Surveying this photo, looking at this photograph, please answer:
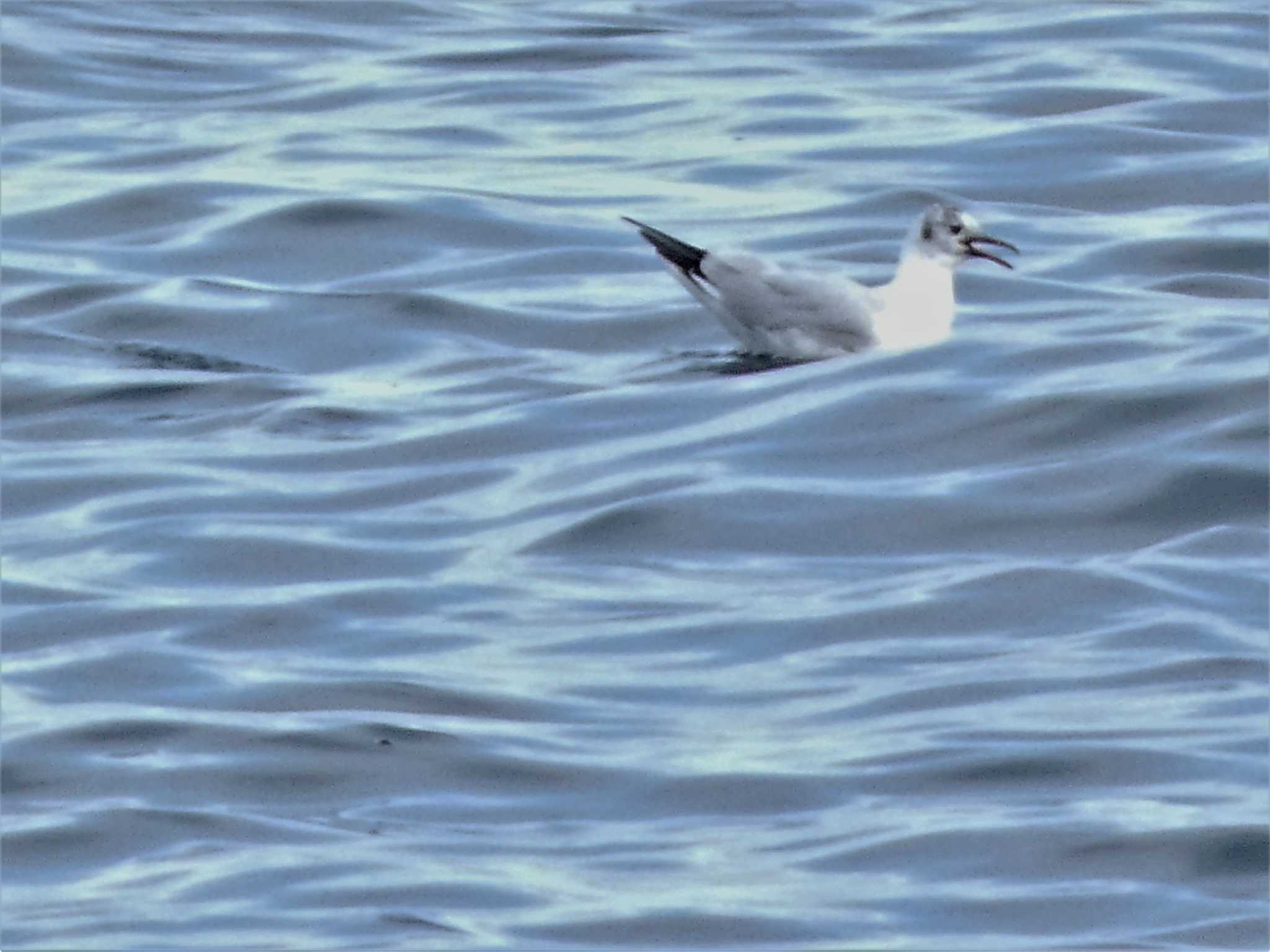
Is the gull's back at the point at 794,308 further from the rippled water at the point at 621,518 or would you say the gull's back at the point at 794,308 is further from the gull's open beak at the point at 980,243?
the gull's open beak at the point at 980,243

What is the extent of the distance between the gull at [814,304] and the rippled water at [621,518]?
20 cm

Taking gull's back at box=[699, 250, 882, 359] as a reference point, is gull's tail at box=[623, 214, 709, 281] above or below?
above

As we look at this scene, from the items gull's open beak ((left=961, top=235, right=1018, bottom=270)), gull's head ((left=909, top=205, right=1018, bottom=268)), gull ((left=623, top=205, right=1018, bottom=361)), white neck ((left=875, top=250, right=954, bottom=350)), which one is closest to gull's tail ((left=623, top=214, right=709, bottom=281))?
gull ((left=623, top=205, right=1018, bottom=361))

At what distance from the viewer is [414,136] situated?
17.4 metres

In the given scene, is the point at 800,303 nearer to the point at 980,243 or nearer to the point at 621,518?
the point at 980,243

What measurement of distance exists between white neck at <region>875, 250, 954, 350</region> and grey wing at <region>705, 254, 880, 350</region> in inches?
2.5

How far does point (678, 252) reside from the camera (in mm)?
13367

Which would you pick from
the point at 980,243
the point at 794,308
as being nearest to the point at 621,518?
the point at 794,308

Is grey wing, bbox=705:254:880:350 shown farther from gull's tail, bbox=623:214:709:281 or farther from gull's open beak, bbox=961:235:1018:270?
gull's open beak, bbox=961:235:1018:270

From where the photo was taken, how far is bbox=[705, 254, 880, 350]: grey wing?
12945mm

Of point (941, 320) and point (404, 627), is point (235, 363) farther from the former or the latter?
point (404, 627)

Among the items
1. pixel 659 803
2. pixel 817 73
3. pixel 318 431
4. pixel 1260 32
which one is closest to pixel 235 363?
pixel 318 431

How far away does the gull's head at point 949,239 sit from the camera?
44.1ft

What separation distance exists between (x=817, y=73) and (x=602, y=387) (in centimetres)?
682
